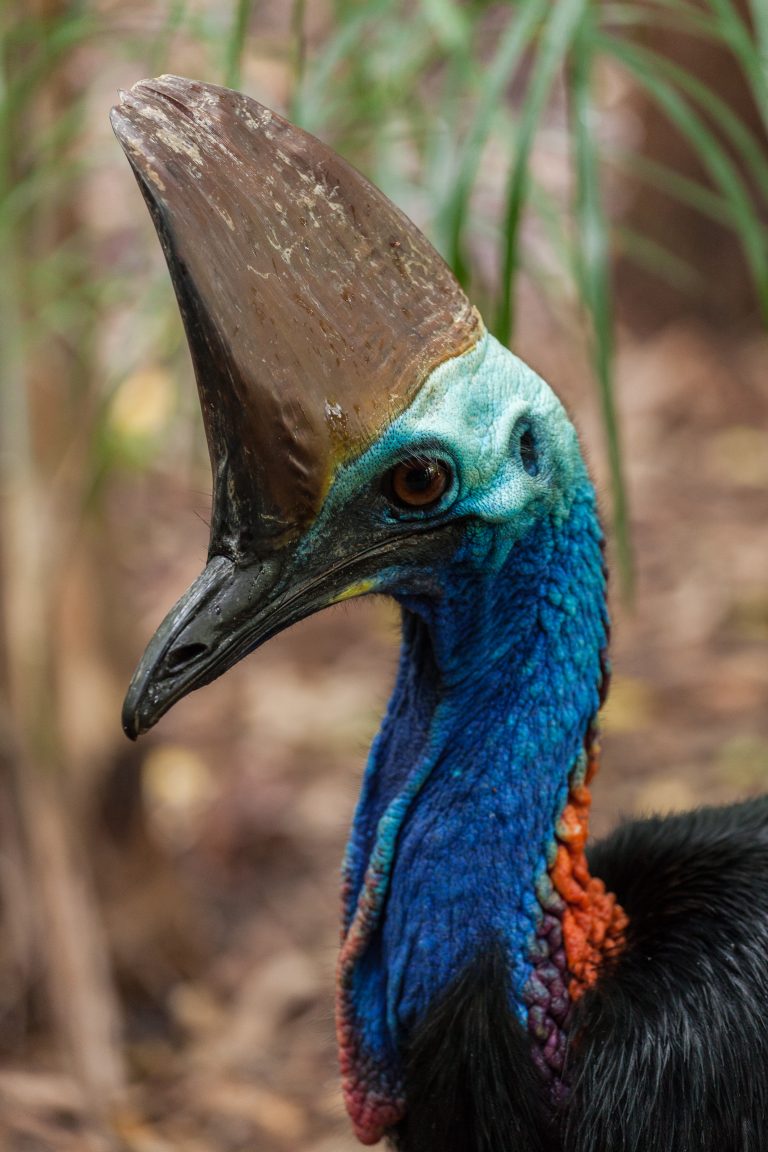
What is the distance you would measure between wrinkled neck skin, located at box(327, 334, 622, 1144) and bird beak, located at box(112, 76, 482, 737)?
0.74 ft

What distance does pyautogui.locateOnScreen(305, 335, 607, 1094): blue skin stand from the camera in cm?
141

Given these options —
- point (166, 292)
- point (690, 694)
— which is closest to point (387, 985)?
point (166, 292)

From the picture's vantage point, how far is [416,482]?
1281 millimetres

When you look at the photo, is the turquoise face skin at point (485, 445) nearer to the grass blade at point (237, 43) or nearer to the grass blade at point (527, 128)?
the grass blade at point (527, 128)

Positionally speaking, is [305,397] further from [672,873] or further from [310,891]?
[310,891]

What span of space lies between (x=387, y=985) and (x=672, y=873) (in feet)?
1.06

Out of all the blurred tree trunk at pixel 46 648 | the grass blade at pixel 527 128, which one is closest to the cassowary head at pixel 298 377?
the grass blade at pixel 527 128

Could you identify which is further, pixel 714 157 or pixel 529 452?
pixel 714 157

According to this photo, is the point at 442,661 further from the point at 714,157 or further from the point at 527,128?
the point at 714,157

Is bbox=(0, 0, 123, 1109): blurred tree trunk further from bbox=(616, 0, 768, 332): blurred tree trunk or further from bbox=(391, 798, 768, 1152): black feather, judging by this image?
bbox=(616, 0, 768, 332): blurred tree trunk

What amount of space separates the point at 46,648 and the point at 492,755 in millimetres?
1390

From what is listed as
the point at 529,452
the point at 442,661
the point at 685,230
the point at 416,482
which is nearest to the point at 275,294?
the point at 416,482

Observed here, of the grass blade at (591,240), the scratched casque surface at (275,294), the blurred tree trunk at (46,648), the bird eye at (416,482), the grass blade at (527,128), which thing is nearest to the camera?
the scratched casque surface at (275,294)

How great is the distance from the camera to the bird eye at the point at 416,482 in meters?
1.26
